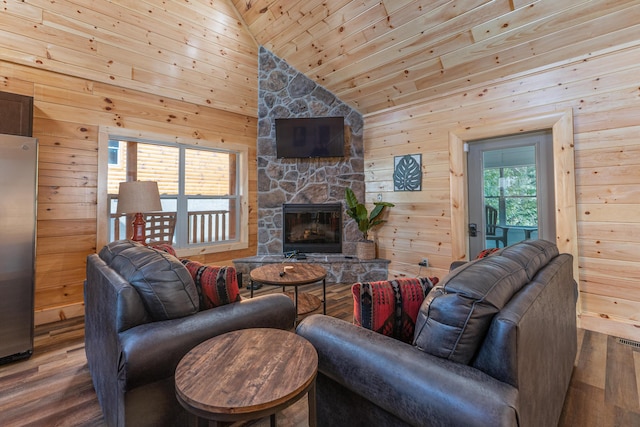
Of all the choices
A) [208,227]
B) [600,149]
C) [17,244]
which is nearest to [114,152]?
[208,227]

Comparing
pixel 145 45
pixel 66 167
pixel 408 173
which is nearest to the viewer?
pixel 66 167

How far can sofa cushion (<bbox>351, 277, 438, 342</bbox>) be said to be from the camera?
1.30 m

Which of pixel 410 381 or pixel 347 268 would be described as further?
pixel 347 268

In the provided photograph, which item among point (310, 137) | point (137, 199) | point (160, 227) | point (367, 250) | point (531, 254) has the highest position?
point (310, 137)

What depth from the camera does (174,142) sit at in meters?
3.96

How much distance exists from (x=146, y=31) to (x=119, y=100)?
0.94 m

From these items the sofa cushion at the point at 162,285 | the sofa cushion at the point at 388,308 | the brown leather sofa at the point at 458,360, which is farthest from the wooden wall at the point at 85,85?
the sofa cushion at the point at 388,308

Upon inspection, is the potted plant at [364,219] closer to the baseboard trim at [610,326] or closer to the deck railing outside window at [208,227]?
the deck railing outside window at [208,227]

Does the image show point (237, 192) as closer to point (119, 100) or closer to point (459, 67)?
point (119, 100)

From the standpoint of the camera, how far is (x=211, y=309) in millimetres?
1547

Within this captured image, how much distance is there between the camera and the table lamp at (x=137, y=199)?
9.90 feet

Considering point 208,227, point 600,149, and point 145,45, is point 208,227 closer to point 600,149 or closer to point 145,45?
point 145,45

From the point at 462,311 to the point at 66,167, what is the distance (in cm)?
396

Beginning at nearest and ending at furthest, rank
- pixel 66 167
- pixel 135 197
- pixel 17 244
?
pixel 17 244
pixel 135 197
pixel 66 167
